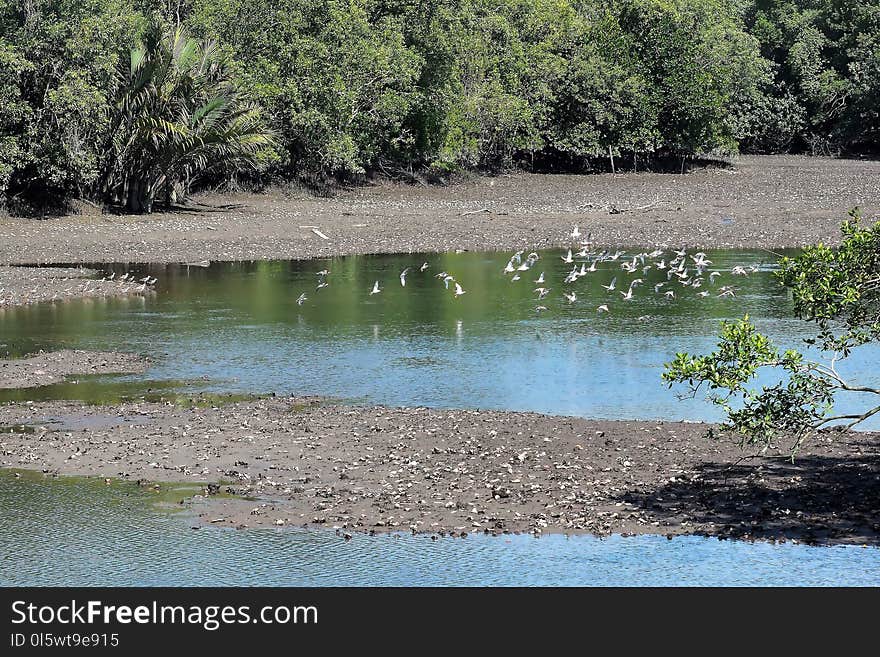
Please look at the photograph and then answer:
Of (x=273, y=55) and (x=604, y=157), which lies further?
(x=604, y=157)

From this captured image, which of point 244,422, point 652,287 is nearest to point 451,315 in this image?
point 652,287

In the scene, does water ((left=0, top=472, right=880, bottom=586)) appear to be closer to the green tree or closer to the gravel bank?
the green tree

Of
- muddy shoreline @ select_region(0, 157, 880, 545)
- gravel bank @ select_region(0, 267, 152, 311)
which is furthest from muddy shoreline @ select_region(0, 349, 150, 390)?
gravel bank @ select_region(0, 267, 152, 311)

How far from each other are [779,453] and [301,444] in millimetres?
6976

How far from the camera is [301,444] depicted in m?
18.5

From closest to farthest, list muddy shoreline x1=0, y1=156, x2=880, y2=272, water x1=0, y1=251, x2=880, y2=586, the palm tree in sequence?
1. water x1=0, y1=251, x2=880, y2=586
2. muddy shoreline x1=0, y1=156, x2=880, y2=272
3. the palm tree

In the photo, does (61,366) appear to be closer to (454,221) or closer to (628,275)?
(628,275)

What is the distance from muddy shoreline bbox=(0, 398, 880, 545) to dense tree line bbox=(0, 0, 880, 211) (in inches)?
1211

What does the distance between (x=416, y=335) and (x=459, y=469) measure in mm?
13005

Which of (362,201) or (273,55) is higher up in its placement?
(273,55)

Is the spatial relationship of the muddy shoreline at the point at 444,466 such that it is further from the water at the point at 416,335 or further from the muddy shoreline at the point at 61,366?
the water at the point at 416,335

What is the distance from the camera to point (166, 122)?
164 feet

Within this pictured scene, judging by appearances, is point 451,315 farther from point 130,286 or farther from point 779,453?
point 779,453

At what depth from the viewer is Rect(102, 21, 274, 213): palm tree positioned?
5081 centimetres
